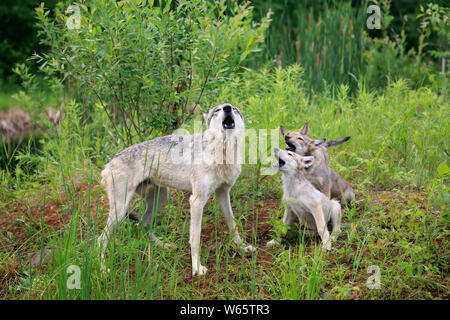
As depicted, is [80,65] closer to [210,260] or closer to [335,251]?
[210,260]

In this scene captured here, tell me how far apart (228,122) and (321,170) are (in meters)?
1.26

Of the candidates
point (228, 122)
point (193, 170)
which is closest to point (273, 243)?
point (193, 170)

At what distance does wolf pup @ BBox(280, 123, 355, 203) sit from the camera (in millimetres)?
4742

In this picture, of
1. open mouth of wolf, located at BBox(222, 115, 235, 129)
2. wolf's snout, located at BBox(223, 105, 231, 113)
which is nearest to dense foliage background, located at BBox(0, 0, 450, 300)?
open mouth of wolf, located at BBox(222, 115, 235, 129)

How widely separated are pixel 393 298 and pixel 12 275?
3348 mm

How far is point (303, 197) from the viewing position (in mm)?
4195

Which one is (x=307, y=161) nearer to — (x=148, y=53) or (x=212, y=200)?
(x=212, y=200)

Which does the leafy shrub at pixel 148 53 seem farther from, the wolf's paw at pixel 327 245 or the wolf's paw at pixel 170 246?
the wolf's paw at pixel 327 245

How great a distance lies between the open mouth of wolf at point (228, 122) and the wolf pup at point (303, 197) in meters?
0.49

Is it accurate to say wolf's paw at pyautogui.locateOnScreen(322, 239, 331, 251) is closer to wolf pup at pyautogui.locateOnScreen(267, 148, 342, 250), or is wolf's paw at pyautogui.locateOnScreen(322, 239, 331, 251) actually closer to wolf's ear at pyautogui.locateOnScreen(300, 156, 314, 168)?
wolf pup at pyautogui.locateOnScreen(267, 148, 342, 250)

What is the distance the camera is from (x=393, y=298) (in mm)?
3439

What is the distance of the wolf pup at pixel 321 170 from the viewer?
4742 mm

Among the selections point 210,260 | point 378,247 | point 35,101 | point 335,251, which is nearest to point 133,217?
point 210,260

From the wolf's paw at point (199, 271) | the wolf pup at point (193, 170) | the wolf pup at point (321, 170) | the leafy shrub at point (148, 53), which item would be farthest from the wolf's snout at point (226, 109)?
the wolf's paw at point (199, 271)
